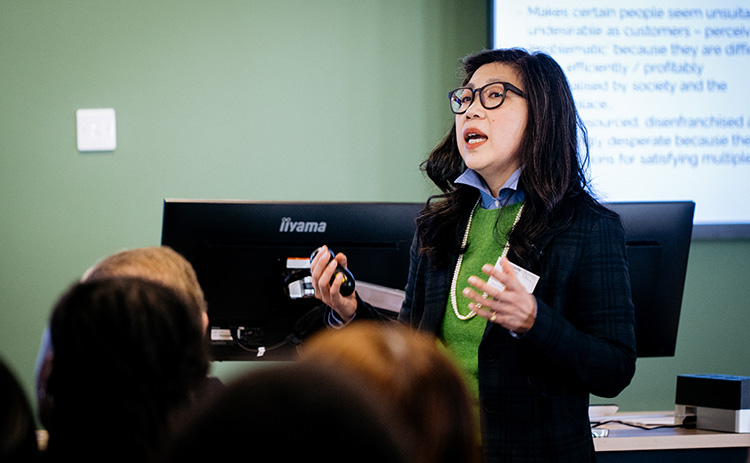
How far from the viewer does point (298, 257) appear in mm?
1766

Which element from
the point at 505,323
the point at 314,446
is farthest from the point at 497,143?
the point at 314,446

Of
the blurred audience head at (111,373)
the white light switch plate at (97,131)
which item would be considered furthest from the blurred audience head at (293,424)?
the white light switch plate at (97,131)

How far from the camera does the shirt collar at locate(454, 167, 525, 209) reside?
1.63m

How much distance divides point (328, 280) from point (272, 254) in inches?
9.9

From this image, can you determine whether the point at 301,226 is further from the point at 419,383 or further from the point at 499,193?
the point at 419,383

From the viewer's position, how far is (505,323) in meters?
1.33

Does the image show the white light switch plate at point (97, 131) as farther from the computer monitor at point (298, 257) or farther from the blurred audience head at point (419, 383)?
the blurred audience head at point (419, 383)

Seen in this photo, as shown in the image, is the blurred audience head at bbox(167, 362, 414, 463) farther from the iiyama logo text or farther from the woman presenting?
the iiyama logo text

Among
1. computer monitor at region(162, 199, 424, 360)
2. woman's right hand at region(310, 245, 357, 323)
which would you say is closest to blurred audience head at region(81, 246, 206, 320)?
woman's right hand at region(310, 245, 357, 323)

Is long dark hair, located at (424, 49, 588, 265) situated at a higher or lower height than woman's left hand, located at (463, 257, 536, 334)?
higher

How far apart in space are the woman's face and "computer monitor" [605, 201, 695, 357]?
33 centimetres

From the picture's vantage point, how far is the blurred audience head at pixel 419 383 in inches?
22.0

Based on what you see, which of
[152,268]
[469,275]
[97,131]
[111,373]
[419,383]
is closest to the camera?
[419,383]

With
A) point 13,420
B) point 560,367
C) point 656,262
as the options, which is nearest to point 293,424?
point 13,420
